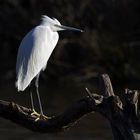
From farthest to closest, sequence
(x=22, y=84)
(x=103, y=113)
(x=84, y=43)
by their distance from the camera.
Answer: (x=84, y=43) < (x=22, y=84) < (x=103, y=113)

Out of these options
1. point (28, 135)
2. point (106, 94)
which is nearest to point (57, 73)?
point (28, 135)

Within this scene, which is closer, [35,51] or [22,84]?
[22,84]

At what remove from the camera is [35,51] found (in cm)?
1008

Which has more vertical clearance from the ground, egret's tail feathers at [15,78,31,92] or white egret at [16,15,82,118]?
white egret at [16,15,82,118]

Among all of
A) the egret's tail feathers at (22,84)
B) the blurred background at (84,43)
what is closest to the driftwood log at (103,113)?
the egret's tail feathers at (22,84)

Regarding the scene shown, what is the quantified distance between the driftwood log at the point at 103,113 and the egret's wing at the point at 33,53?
1.57 metres

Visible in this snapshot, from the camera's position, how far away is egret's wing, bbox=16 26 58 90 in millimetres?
9674

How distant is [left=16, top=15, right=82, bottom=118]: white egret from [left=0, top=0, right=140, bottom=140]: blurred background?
674cm

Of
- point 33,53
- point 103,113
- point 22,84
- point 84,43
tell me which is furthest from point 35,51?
point 84,43

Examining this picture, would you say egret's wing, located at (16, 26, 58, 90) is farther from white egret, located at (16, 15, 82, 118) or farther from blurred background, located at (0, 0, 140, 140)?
blurred background, located at (0, 0, 140, 140)

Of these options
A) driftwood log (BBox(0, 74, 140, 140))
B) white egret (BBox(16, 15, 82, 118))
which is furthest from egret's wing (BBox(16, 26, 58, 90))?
driftwood log (BBox(0, 74, 140, 140))

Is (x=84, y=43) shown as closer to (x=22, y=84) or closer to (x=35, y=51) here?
(x=35, y=51)

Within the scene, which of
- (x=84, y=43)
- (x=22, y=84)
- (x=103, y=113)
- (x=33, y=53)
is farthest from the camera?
(x=84, y=43)

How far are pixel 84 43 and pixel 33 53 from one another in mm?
9681
